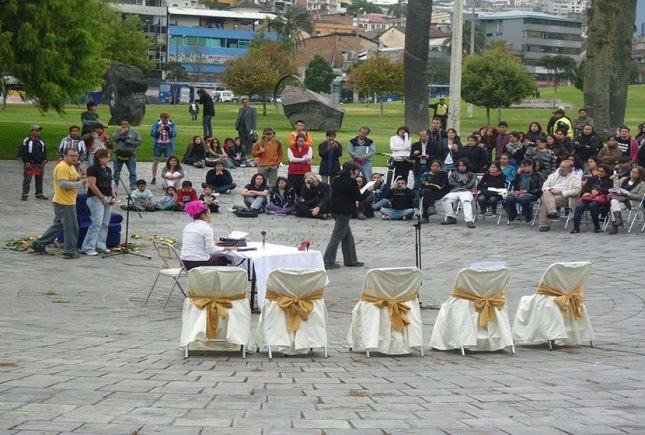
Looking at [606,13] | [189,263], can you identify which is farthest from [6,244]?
[606,13]

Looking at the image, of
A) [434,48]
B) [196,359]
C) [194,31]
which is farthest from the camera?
[434,48]

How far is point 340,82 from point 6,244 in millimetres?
89019

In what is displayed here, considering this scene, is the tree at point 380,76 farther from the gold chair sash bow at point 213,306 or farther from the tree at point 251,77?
the gold chair sash bow at point 213,306

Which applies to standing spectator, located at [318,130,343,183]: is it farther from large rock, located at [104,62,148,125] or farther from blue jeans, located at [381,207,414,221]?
large rock, located at [104,62,148,125]

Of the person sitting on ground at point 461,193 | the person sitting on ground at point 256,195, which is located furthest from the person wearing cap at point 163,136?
the person sitting on ground at point 461,193

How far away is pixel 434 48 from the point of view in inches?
6216

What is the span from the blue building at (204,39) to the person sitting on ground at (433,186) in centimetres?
11291

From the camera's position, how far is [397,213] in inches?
935

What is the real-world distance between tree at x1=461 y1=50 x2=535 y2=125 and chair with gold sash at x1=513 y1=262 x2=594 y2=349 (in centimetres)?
4688

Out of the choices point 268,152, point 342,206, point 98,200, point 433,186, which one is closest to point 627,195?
→ point 433,186

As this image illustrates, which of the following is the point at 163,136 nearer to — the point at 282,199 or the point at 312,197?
the point at 282,199

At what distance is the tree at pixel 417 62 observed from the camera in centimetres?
4362

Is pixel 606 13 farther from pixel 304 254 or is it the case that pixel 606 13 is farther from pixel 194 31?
pixel 194 31

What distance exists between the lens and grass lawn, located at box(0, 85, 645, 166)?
37253mm
